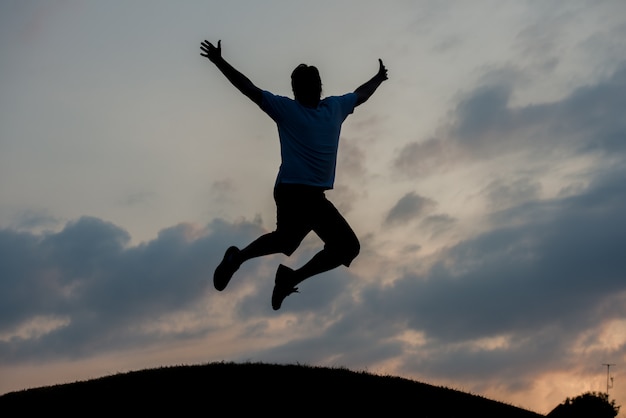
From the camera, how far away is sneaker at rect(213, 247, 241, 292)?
36.4 feet

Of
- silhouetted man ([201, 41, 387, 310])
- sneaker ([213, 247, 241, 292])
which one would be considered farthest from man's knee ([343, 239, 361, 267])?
sneaker ([213, 247, 241, 292])

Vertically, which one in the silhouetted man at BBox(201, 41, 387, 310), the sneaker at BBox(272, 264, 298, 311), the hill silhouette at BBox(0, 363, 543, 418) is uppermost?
the silhouetted man at BBox(201, 41, 387, 310)

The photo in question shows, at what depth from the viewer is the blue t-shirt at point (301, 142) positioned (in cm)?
1005

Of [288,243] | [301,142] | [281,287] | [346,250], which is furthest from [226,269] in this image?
[301,142]

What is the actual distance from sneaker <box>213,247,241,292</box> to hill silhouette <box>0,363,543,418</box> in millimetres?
2052

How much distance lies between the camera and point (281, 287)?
1138 centimetres

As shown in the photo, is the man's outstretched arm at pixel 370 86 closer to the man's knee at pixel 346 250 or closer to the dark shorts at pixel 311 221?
the dark shorts at pixel 311 221

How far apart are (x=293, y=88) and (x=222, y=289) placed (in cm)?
298

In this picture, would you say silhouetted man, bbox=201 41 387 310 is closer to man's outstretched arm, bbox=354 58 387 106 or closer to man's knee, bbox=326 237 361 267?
man's knee, bbox=326 237 361 267

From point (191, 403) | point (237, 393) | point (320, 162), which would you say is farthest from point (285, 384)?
point (320, 162)

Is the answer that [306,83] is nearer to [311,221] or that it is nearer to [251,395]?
[311,221]

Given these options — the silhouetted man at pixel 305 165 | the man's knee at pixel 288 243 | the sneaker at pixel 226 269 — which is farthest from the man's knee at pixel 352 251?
the sneaker at pixel 226 269

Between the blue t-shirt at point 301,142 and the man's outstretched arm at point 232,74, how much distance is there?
0.13 metres

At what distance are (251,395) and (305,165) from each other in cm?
465
